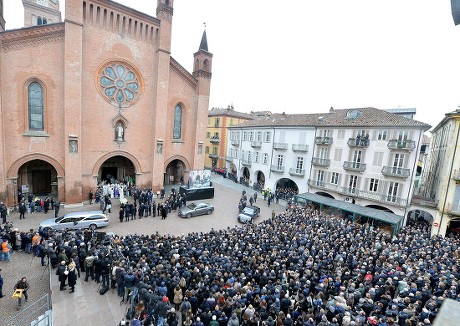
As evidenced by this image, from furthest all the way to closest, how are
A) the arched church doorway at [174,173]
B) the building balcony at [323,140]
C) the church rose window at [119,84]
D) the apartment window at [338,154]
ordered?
1. the arched church doorway at [174,173]
2. the building balcony at [323,140]
3. the apartment window at [338,154]
4. the church rose window at [119,84]

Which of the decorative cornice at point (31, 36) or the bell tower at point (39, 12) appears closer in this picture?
the decorative cornice at point (31, 36)

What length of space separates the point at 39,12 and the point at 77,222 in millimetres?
41253

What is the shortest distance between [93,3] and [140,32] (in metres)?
4.24

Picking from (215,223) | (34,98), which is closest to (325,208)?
(215,223)

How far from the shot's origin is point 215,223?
21.5 metres

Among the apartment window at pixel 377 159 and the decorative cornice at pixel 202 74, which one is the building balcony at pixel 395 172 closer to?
the apartment window at pixel 377 159

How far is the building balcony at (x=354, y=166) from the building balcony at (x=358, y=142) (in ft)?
6.04

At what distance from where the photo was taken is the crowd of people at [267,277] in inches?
346

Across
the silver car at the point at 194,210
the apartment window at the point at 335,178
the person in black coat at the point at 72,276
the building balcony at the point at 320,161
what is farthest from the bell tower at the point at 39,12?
the apartment window at the point at 335,178

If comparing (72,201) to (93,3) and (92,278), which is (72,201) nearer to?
(92,278)

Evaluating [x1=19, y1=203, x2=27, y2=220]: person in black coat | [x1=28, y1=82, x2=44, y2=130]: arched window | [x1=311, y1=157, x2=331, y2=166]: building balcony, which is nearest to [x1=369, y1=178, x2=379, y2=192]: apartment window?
[x1=311, y1=157, x2=331, y2=166]: building balcony

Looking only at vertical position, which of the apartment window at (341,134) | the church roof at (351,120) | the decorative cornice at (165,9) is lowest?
the apartment window at (341,134)

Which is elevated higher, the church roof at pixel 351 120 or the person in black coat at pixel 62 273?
the church roof at pixel 351 120

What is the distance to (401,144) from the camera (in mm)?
23250
